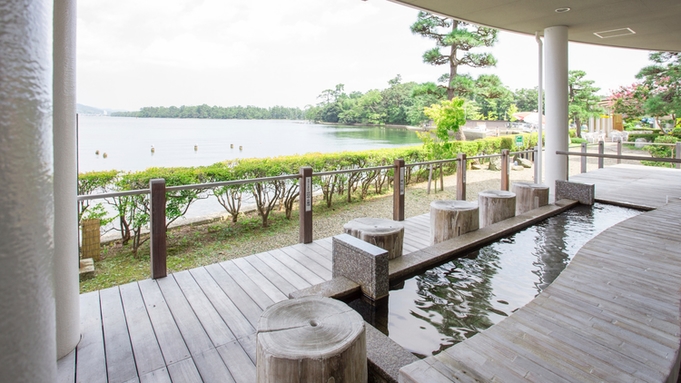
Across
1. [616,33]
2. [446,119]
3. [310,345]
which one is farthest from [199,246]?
[616,33]

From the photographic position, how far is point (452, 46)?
1265cm

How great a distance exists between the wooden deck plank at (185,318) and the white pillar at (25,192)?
75.0 inches

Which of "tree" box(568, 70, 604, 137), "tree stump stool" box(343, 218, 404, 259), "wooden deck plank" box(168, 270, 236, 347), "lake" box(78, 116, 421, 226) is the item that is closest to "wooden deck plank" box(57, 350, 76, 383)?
"wooden deck plank" box(168, 270, 236, 347)

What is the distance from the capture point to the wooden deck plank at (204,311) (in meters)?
2.29

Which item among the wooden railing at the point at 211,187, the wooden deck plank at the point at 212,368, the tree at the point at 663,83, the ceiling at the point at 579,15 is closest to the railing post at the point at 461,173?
the wooden railing at the point at 211,187

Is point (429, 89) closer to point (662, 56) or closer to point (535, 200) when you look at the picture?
point (535, 200)

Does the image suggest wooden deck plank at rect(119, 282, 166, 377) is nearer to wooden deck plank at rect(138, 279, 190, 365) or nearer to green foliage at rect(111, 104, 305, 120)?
wooden deck plank at rect(138, 279, 190, 365)

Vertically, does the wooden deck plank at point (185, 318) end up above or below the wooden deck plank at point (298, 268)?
below

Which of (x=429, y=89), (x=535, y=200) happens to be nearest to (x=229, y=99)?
(x=429, y=89)

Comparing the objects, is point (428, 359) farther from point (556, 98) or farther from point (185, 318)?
point (556, 98)

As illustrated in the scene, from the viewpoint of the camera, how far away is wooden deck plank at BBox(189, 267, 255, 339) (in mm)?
2366

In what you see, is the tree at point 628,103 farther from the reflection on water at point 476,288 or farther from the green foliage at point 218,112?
the green foliage at point 218,112

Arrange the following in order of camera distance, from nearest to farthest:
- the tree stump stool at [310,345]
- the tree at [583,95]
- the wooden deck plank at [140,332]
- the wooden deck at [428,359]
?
the tree stump stool at [310,345] < the wooden deck at [428,359] < the wooden deck plank at [140,332] < the tree at [583,95]

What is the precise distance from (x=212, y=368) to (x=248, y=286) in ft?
3.43
